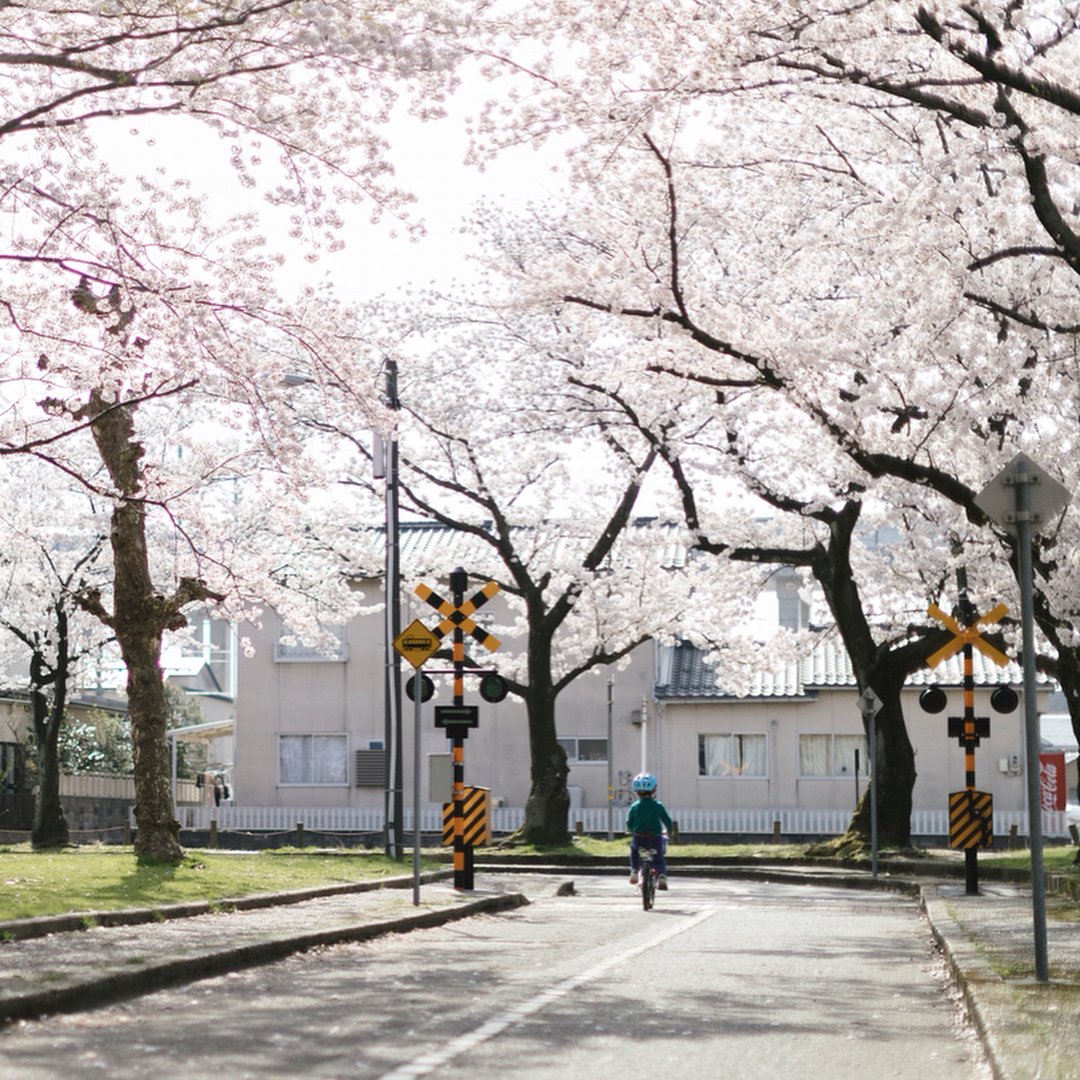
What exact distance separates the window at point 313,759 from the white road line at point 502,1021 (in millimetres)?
31467

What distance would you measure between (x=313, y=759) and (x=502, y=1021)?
119ft

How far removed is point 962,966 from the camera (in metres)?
9.73

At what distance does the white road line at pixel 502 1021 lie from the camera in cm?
648

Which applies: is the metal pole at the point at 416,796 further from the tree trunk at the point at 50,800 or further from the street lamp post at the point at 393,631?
the tree trunk at the point at 50,800

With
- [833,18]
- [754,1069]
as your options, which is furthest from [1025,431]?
[754,1069]

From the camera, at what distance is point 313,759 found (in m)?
43.5

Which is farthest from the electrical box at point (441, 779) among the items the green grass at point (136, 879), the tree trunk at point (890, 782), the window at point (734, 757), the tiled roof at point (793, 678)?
the window at point (734, 757)

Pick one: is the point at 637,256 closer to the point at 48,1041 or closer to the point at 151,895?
the point at 151,895

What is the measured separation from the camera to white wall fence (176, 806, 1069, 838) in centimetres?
3669

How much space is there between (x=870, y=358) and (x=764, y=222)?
12.9 feet

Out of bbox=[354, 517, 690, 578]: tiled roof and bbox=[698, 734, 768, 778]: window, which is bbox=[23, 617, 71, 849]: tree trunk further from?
bbox=[698, 734, 768, 778]: window

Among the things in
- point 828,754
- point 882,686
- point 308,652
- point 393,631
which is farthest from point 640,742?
point 393,631

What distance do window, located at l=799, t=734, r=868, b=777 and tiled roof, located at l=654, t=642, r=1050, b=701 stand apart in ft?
4.67

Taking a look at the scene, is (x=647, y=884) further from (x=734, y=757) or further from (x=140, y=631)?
(x=734, y=757)
